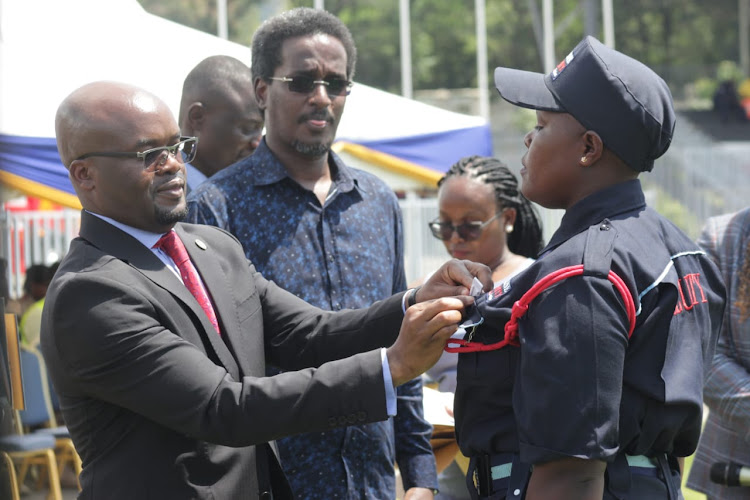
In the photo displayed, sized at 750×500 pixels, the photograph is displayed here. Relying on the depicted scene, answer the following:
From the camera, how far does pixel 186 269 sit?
2592mm

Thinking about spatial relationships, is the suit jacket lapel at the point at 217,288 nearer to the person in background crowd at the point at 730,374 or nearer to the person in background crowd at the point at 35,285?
the person in background crowd at the point at 730,374

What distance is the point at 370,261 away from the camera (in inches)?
128

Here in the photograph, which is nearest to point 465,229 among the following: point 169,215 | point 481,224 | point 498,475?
point 481,224

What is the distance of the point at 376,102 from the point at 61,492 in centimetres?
474

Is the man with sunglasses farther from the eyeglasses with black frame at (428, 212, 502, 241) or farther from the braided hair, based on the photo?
the braided hair

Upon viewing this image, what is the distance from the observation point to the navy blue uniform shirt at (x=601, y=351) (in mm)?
1982

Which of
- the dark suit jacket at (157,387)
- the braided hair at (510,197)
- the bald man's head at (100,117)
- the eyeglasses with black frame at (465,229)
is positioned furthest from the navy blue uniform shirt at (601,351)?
the braided hair at (510,197)

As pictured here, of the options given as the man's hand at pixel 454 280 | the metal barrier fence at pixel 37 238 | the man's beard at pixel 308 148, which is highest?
the man's beard at pixel 308 148

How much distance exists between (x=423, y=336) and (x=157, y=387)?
67 cm

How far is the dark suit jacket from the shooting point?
2279 millimetres

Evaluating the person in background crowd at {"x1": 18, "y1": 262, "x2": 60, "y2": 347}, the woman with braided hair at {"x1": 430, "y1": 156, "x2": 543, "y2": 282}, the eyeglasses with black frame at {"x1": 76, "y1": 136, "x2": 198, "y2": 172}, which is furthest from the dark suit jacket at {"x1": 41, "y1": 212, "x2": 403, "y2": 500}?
the person in background crowd at {"x1": 18, "y1": 262, "x2": 60, "y2": 347}

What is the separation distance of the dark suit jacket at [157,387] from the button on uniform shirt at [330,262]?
531 millimetres

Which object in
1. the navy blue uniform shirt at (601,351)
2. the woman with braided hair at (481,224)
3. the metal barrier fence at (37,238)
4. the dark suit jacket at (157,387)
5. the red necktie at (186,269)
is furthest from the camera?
the metal barrier fence at (37,238)

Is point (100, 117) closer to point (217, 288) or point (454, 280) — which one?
point (217, 288)
